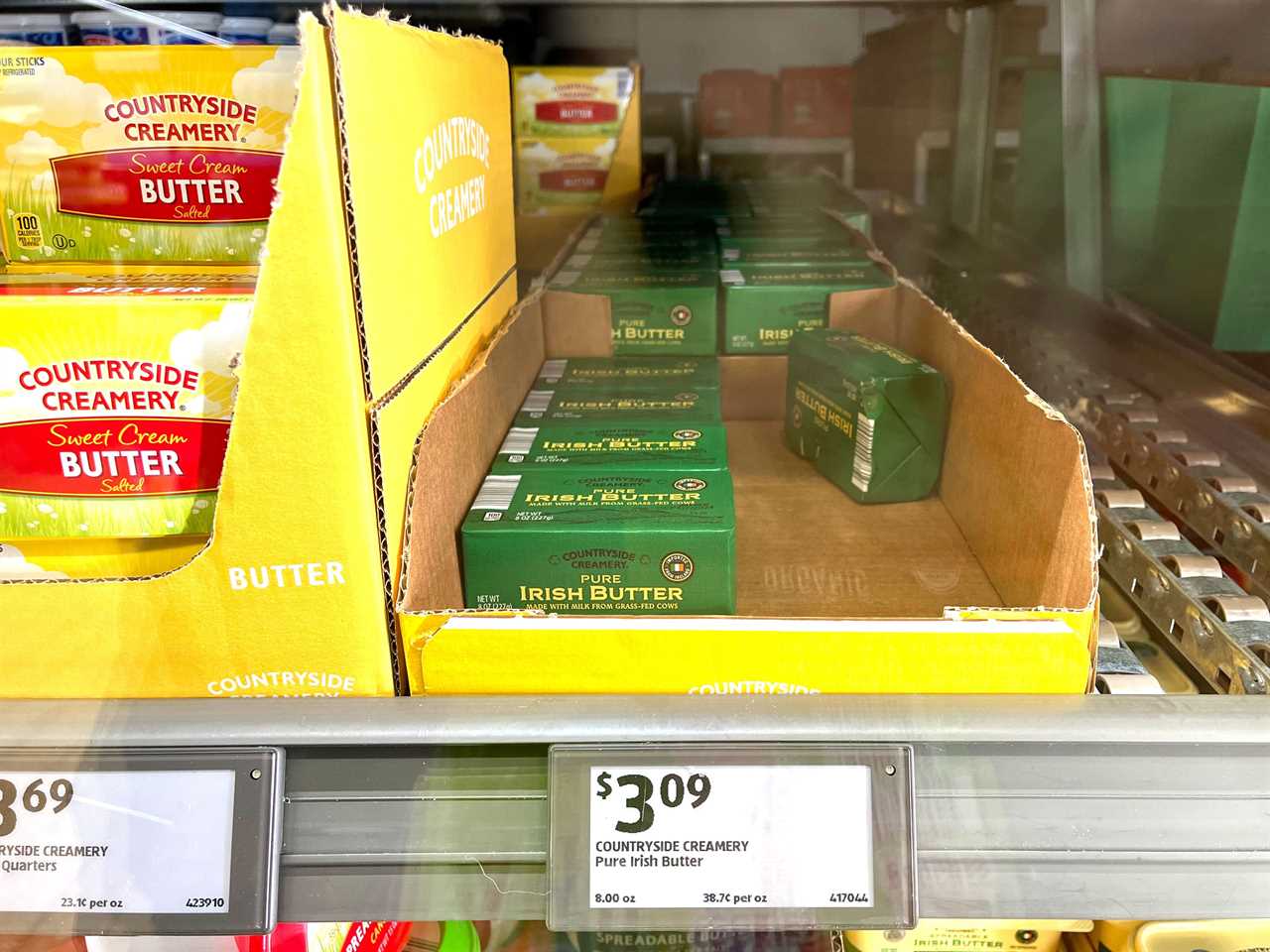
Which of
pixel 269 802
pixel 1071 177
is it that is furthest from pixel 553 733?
pixel 1071 177

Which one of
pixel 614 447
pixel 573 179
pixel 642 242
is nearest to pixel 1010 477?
pixel 614 447

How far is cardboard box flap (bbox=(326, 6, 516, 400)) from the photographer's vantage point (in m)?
0.63

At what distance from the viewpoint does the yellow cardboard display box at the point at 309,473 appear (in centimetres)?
59

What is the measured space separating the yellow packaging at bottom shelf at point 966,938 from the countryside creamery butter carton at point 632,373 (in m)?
0.61

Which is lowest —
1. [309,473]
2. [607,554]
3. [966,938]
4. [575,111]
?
[966,938]

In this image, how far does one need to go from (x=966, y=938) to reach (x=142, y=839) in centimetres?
74

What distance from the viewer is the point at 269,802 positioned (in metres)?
0.64

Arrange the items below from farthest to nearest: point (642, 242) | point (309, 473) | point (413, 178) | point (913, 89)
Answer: point (913, 89)
point (642, 242)
point (413, 178)
point (309, 473)

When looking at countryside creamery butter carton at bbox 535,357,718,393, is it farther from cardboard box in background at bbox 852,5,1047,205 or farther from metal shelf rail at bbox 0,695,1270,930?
cardboard box in background at bbox 852,5,1047,205

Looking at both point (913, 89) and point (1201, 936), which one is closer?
point (1201, 936)

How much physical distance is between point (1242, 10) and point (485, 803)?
1.05 metres

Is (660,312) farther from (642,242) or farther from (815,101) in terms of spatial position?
(815,101)

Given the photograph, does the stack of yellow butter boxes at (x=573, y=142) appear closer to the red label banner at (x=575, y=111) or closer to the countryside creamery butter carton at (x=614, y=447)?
the red label banner at (x=575, y=111)

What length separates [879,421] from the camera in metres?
1.09
